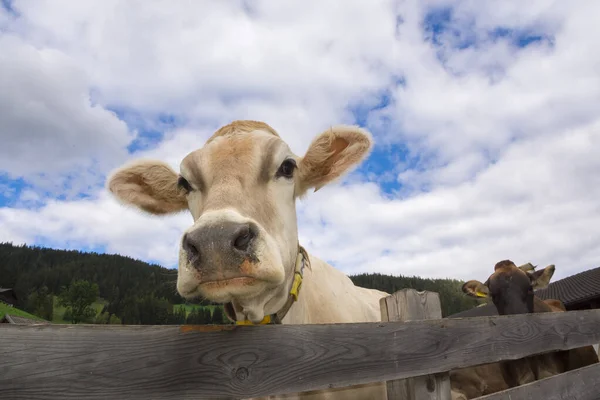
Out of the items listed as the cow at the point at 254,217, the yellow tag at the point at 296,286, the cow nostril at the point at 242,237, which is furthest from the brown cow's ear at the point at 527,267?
the cow nostril at the point at 242,237

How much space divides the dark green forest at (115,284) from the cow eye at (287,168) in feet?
176

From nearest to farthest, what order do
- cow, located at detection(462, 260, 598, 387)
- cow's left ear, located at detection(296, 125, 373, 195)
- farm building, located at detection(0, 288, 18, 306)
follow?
cow's left ear, located at detection(296, 125, 373, 195), cow, located at detection(462, 260, 598, 387), farm building, located at detection(0, 288, 18, 306)

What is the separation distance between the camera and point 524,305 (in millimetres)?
6312

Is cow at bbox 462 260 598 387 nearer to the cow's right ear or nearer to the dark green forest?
the cow's right ear

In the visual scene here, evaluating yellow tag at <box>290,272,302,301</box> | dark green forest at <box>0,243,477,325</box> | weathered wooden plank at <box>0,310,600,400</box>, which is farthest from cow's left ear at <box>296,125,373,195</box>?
dark green forest at <box>0,243,477,325</box>

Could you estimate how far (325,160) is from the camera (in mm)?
3801

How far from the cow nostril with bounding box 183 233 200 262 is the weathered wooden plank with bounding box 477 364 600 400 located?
6.32 feet

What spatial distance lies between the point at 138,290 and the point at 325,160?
101612 mm

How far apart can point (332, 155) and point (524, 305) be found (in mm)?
4419

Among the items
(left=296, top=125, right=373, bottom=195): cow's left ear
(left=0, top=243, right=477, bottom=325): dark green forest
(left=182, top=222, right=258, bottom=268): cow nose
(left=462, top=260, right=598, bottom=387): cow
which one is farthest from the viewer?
(left=0, top=243, right=477, bottom=325): dark green forest

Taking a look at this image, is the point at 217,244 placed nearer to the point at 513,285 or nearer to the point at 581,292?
the point at 513,285

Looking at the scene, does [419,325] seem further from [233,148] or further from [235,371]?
[233,148]

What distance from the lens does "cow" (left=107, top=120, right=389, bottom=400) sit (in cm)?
216

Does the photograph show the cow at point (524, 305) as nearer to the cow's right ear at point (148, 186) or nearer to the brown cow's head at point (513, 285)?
the brown cow's head at point (513, 285)
